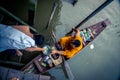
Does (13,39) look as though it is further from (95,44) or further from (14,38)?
(95,44)

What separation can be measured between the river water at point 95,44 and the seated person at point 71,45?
44.3 inches

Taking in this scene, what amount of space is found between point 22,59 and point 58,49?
1.18 m

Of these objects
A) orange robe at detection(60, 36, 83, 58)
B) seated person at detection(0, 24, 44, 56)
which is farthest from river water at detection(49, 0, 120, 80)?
seated person at detection(0, 24, 44, 56)

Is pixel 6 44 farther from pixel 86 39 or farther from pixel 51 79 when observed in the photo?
pixel 86 39

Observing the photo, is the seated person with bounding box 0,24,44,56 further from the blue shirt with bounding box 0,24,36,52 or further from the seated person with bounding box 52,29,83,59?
the seated person with bounding box 52,29,83,59

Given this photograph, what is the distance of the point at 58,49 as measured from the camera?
7406mm

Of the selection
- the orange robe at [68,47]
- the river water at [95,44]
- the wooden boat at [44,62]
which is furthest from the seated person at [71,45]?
the river water at [95,44]

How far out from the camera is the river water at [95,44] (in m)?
8.50

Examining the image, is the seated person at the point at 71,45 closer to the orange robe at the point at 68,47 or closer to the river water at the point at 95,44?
the orange robe at the point at 68,47

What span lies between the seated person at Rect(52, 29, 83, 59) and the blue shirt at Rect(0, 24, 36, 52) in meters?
2.24

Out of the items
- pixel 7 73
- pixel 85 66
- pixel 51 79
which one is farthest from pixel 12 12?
pixel 85 66

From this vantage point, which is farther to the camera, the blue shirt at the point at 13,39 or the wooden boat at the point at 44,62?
the wooden boat at the point at 44,62

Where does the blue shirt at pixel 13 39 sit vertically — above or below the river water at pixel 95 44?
above

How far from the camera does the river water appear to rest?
8.50m
